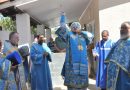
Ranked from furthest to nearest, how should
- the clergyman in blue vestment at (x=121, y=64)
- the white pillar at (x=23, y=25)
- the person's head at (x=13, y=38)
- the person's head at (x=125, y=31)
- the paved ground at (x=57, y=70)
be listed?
the white pillar at (x=23, y=25) → the paved ground at (x=57, y=70) → the person's head at (x=13, y=38) → the person's head at (x=125, y=31) → the clergyman in blue vestment at (x=121, y=64)

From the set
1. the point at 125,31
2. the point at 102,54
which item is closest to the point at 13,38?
the point at 125,31

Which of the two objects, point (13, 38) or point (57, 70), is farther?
point (57, 70)

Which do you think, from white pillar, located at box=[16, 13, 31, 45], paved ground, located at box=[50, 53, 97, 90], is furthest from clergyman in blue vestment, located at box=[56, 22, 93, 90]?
white pillar, located at box=[16, 13, 31, 45]

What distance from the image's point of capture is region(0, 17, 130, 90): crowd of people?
5.71 meters

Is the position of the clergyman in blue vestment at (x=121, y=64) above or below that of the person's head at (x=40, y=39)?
below

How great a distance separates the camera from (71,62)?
7.45m

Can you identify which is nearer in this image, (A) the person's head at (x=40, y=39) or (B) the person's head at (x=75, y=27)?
(B) the person's head at (x=75, y=27)

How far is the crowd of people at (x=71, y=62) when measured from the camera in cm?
571

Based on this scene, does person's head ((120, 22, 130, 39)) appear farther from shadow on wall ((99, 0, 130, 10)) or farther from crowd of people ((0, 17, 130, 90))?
shadow on wall ((99, 0, 130, 10))

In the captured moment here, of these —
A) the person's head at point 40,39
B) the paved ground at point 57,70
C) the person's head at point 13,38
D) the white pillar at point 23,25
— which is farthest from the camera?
the white pillar at point 23,25

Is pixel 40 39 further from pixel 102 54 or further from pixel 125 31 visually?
pixel 125 31

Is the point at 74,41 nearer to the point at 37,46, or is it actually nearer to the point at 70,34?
the point at 70,34

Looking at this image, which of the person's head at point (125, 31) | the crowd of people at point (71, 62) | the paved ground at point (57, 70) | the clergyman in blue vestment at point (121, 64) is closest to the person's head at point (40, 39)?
the crowd of people at point (71, 62)

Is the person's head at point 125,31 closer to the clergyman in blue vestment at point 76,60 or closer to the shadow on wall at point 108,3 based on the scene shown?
the clergyman in blue vestment at point 76,60
